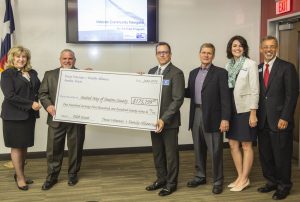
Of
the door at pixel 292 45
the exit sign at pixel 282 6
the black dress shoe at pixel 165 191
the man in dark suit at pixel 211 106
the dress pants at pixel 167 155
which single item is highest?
the exit sign at pixel 282 6

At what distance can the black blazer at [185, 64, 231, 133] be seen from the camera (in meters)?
3.40

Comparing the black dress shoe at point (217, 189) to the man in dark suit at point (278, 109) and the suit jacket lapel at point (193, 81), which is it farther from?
the suit jacket lapel at point (193, 81)

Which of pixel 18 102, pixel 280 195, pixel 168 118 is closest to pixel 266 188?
pixel 280 195

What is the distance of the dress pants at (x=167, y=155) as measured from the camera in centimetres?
349

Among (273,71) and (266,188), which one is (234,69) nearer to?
(273,71)

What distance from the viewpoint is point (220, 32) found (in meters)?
5.30

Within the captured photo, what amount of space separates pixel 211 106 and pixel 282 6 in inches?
86.7

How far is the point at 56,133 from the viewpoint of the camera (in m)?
3.71

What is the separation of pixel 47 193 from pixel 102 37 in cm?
230

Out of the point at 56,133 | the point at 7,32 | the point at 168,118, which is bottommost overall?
the point at 56,133

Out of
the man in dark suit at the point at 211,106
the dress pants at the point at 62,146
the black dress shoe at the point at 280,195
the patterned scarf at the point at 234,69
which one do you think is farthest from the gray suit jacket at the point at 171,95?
the black dress shoe at the point at 280,195

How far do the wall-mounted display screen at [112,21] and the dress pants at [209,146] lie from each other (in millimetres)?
1871

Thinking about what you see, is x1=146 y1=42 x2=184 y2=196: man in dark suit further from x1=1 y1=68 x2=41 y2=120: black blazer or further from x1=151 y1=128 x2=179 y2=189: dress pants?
x1=1 y1=68 x2=41 y2=120: black blazer

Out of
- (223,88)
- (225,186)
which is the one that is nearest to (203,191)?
(225,186)
